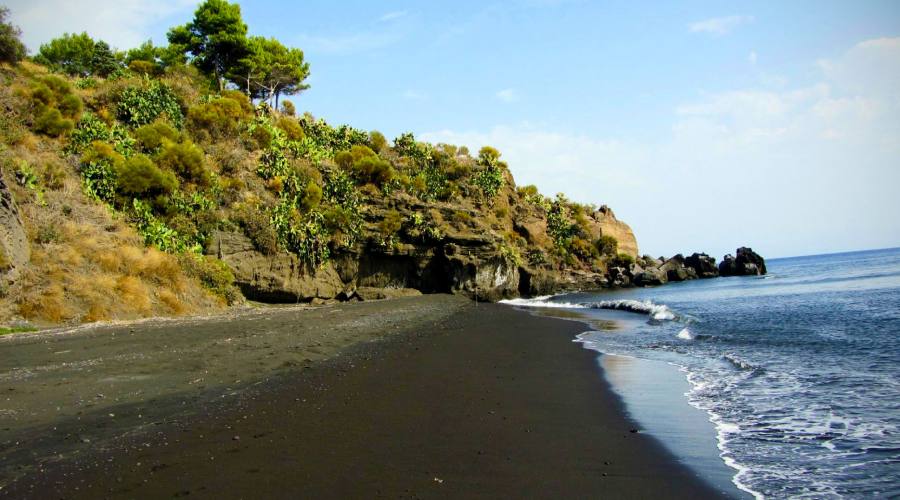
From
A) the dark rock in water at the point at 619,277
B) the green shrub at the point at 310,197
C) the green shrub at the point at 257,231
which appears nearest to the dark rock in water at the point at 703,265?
the dark rock in water at the point at 619,277

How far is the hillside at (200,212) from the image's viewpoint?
1917 centimetres

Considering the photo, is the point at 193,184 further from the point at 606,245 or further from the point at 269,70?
the point at 606,245

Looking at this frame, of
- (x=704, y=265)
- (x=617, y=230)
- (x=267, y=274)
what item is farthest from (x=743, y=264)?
(x=267, y=274)

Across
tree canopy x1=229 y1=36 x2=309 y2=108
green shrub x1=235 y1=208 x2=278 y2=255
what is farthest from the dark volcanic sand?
tree canopy x1=229 y1=36 x2=309 y2=108

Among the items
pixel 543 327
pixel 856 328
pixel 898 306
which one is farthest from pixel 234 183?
pixel 898 306

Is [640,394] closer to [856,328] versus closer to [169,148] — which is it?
[856,328]

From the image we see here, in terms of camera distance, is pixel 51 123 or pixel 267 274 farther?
pixel 267 274

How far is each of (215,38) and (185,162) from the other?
91.5ft

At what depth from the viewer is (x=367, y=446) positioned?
6414 mm

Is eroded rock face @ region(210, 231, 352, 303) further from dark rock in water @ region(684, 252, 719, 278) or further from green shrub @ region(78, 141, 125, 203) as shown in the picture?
dark rock in water @ region(684, 252, 719, 278)

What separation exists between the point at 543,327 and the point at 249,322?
11363mm

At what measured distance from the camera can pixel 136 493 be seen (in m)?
4.93

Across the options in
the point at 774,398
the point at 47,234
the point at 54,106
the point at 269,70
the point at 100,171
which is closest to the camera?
the point at 774,398

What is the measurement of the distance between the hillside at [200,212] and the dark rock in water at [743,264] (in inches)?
1423
